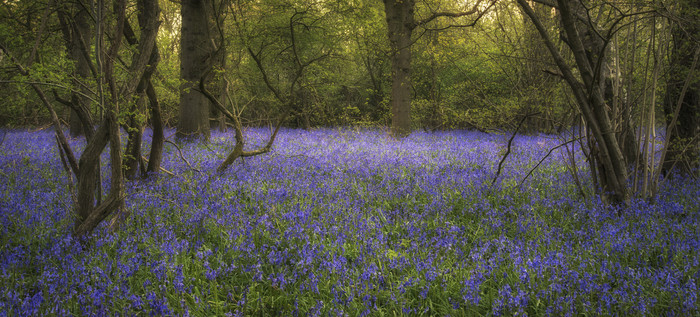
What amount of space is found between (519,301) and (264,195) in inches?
144

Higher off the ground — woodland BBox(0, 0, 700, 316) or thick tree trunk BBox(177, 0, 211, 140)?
thick tree trunk BBox(177, 0, 211, 140)

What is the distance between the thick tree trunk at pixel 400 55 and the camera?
13.5 m

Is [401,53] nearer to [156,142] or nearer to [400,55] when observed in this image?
[400,55]

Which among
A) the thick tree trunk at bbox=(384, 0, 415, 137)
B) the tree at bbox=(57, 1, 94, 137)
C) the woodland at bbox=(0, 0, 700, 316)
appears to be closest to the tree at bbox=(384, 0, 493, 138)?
the thick tree trunk at bbox=(384, 0, 415, 137)

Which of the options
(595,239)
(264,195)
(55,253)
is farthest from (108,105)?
(595,239)

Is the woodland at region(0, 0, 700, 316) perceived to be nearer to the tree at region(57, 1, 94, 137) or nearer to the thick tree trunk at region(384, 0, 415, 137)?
the tree at region(57, 1, 94, 137)

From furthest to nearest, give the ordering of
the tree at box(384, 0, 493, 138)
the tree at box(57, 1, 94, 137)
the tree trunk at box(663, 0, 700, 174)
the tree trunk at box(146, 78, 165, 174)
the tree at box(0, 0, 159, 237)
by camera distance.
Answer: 1. the tree at box(384, 0, 493, 138)
2. the tree trunk at box(146, 78, 165, 174)
3. the tree trunk at box(663, 0, 700, 174)
4. the tree at box(57, 1, 94, 137)
5. the tree at box(0, 0, 159, 237)

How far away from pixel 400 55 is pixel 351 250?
1143 cm

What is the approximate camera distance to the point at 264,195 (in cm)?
543

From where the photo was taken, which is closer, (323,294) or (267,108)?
(323,294)

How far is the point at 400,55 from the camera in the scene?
46.0 ft

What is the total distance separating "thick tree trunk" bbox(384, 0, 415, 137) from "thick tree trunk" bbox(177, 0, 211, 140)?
19.4ft

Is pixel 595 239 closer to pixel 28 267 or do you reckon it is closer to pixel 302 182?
pixel 302 182

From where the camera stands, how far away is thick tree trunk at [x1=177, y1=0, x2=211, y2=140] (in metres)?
10.8
